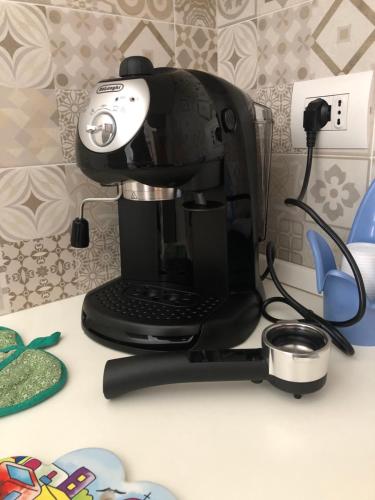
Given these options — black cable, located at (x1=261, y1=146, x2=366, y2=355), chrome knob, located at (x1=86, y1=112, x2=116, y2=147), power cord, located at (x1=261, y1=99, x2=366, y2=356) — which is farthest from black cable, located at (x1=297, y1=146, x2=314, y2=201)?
chrome knob, located at (x1=86, y1=112, x2=116, y2=147)

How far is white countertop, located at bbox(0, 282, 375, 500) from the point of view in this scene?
35 centimetres

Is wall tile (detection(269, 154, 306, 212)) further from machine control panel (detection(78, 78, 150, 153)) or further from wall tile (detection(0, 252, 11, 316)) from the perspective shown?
wall tile (detection(0, 252, 11, 316))

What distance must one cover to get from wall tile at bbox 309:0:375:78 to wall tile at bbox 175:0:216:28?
23cm

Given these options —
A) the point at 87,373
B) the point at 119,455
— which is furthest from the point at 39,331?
the point at 119,455

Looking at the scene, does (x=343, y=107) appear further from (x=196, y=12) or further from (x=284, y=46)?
(x=196, y=12)

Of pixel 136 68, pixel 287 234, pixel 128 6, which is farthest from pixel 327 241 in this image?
pixel 128 6

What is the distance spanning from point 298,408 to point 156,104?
35 centimetres

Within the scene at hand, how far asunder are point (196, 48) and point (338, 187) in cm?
38

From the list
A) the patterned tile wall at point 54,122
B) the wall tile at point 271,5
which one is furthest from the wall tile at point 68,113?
the wall tile at point 271,5

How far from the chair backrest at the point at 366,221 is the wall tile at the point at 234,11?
40 cm

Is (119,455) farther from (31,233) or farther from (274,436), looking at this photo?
(31,233)

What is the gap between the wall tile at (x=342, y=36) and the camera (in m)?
0.59

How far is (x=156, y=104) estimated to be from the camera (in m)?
0.46

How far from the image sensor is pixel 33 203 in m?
0.67
